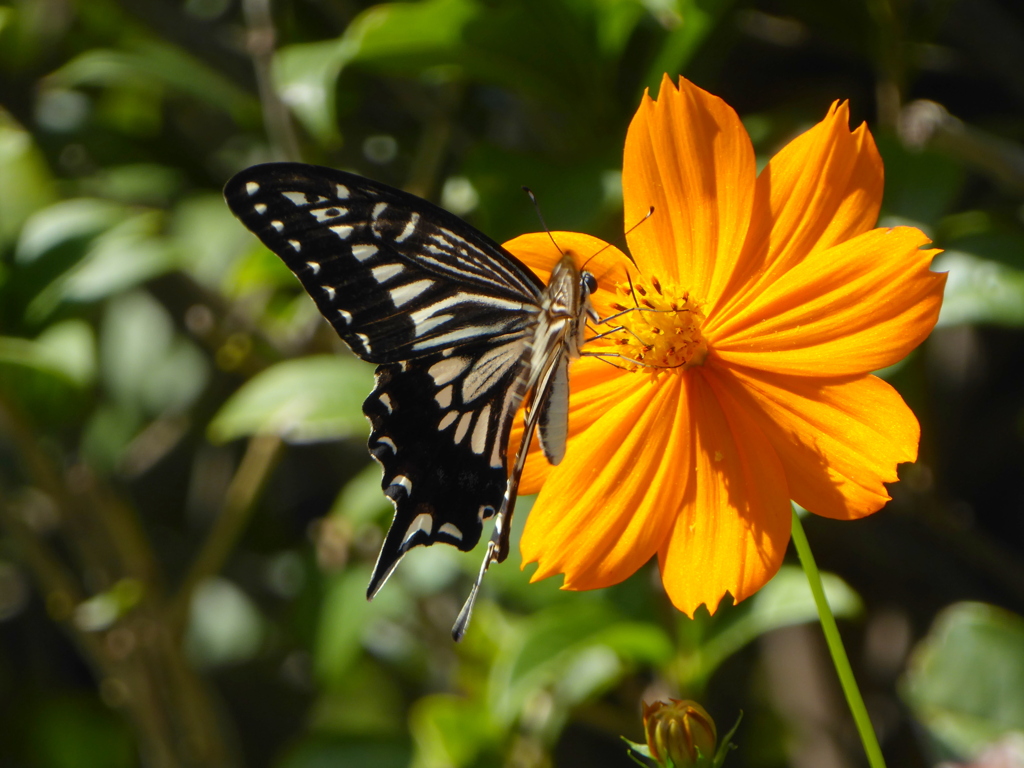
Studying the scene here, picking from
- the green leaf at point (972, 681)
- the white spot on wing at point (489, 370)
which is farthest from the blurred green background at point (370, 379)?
the white spot on wing at point (489, 370)

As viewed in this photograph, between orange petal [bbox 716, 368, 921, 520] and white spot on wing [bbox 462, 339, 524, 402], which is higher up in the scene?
orange petal [bbox 716, 368, 921, 520]

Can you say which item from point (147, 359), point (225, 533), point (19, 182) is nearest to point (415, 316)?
point (225, 533)

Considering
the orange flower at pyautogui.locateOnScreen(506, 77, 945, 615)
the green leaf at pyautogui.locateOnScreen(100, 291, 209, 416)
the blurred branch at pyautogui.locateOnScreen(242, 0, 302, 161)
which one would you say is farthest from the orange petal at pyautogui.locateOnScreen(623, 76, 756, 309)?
the green leaf at pyautogui.locateOnScreen(100, 291, 209, 416)

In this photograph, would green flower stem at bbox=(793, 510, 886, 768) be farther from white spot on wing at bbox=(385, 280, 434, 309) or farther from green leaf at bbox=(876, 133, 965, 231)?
green leaf at bbox=(876, 133, 965, 231)

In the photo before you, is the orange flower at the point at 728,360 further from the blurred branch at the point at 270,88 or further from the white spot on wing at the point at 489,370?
the blurred branch at the point at 270,88

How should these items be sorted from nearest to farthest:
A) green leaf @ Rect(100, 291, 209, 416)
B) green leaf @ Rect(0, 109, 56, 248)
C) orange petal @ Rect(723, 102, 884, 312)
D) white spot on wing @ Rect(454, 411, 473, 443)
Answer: orange petal @ Rect(723, 102, 884, 312) → white spot on wing @ Rect(454, 411, 473, 443) → green leaf @ Rect(0, 109, 56, 248) → green leaf @ Rect(100, 291, 209, 416)

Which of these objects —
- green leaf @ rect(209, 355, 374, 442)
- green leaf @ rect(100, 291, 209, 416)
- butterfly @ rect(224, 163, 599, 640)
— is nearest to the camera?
butterfly @ rect(224, 163, 599, 640)

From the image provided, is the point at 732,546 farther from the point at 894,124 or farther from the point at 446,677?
the point at 446,677

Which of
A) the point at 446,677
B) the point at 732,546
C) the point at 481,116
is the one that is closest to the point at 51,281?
the point at 481,116
